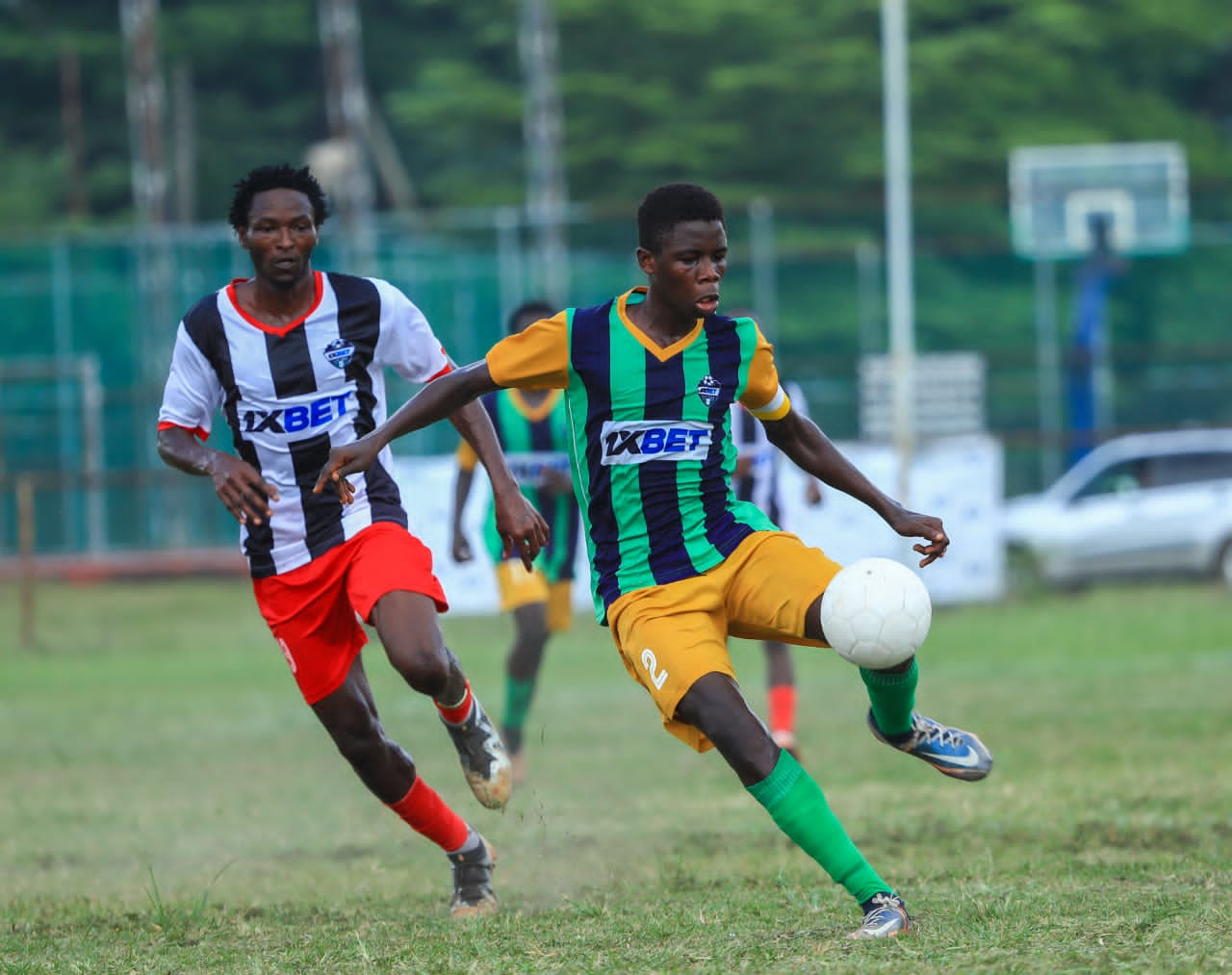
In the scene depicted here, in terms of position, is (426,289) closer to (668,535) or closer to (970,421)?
(970,421)

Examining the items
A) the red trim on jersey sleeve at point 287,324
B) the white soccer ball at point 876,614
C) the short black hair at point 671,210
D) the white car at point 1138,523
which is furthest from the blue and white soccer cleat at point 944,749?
the white car at point 1138,523

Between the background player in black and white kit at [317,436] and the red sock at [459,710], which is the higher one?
the background player in black and white kit at [317,436]

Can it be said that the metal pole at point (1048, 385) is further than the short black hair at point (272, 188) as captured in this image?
Yes

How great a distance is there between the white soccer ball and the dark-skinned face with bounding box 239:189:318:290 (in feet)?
7.08

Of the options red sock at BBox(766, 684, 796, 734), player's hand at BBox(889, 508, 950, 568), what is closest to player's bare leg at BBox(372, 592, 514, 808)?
player's hand at BBox(889, 508, 950, 568)

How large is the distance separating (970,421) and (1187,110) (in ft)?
78.2

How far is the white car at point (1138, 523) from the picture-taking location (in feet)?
70.2

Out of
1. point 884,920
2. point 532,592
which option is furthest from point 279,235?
point 532,592

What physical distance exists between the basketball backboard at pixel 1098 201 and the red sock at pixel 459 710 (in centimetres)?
2264

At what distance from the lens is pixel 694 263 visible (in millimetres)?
5902

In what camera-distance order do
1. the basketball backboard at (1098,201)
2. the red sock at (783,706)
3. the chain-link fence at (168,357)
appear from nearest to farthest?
the red sock at (783,706) < the chain-link fence at (168,357) < the basketball backboard at (1098,201)

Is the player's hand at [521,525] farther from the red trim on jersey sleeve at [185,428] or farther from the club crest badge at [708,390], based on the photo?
the red trim on jersey sleeve at [185,428]

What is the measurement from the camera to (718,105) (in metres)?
37.5

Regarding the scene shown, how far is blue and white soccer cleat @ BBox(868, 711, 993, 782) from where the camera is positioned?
247 inches
